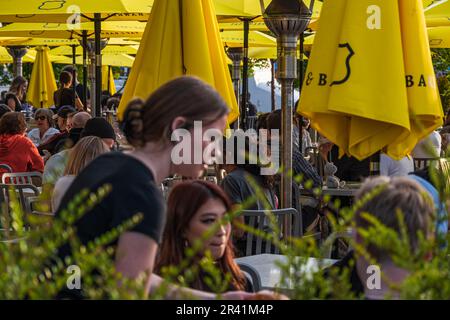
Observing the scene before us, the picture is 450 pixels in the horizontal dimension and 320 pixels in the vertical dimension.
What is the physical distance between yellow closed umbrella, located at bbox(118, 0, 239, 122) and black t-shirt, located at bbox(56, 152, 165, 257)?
3.73m

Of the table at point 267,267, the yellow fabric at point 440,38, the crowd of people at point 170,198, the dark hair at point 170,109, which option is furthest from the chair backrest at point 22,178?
the yellow fabric at point 440,38

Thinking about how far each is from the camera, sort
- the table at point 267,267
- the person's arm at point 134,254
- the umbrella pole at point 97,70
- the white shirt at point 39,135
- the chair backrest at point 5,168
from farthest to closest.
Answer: the white shirt at point 39,135 < the umbrella pole at point 97,70 < the chair backrest at point 5,168 < the table at point 267,267 < the person's arm at point 134,254

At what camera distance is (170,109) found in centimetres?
303

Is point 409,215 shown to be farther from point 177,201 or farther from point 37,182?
point 37,182

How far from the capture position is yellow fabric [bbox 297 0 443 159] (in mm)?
5535

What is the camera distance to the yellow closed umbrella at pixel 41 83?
808 inches

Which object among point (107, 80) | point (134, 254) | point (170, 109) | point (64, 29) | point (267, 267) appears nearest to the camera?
point (134, 254)

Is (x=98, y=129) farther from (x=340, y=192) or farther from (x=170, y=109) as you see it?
(x=170, y=109)

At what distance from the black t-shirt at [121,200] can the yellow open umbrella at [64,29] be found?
967cm

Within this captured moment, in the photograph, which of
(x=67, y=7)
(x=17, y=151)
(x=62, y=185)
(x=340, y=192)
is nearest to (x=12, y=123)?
(x=17, y=151)

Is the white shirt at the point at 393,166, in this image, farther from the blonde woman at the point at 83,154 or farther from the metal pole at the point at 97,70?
the metal pole at the point at 97,70

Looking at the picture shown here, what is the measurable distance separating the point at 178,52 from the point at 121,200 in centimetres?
402
